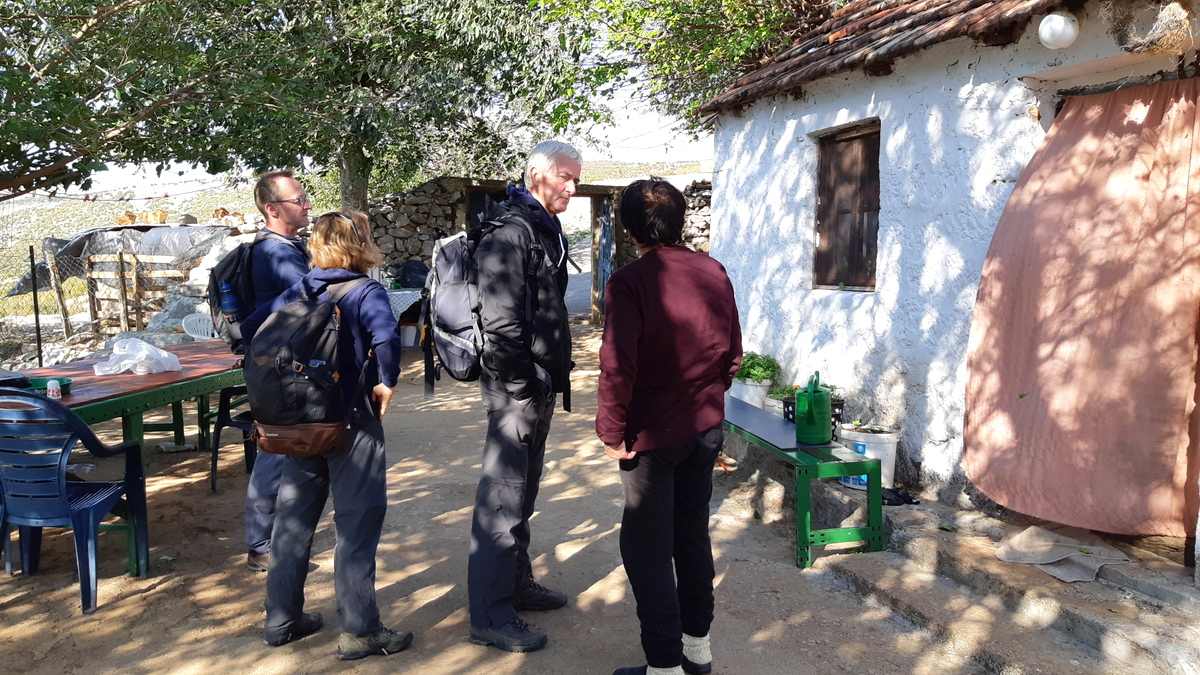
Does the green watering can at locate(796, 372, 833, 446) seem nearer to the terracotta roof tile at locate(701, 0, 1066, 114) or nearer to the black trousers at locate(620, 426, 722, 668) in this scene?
the black trousers at locate(620, 426, 722, 668)

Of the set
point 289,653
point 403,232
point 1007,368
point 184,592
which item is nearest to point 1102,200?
point 1007,368

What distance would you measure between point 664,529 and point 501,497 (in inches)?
27.4

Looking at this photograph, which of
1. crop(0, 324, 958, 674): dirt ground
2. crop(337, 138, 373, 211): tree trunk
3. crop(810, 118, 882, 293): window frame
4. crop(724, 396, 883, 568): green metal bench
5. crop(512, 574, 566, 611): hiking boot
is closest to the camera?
crop(0, 324, 958, 674): dirt ground

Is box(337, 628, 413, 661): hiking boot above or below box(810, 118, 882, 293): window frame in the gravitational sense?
below

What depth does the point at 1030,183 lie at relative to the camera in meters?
4.09

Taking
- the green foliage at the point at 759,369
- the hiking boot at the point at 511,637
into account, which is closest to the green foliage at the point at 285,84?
the hiking boot at the point at 511,637

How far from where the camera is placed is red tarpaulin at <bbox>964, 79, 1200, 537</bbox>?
3.53 metres

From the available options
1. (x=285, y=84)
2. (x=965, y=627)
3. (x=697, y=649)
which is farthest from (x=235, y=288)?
(x=285, y=84)

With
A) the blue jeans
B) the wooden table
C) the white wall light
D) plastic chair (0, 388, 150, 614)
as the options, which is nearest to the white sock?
the blue jeans

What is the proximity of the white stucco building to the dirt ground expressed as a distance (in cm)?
128

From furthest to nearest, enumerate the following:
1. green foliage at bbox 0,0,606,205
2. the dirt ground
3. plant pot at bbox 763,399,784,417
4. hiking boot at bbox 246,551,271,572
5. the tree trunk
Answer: the tree trunk, green foliage at bbox 0,0,606,205, plant pot at bbox 763,399,784,417, hiking boot at bbox 246,551,271,572, the dirt ground

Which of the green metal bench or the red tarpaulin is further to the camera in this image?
the green metal bench

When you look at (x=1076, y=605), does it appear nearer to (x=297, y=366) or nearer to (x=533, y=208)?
(x=533, y=208)

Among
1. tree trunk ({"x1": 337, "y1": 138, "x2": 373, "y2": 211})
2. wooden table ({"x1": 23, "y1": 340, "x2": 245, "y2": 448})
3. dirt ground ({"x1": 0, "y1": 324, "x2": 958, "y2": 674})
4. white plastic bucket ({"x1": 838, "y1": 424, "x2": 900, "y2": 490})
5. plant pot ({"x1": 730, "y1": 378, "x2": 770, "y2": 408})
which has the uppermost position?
tree trunk ({"x1": 337, "y1": 138, "x2": 373, "y2": 211})
